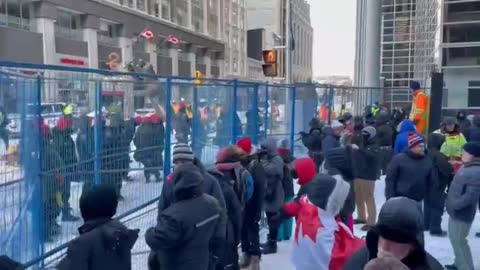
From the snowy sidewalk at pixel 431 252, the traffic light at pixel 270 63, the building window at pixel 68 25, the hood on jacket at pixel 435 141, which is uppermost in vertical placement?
the building window at pixel 68 25

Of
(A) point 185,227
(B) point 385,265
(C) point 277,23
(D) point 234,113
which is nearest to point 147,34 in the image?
(D) point 234,113

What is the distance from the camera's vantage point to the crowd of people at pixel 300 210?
248 centimetres

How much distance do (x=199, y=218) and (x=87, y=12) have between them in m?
33.6

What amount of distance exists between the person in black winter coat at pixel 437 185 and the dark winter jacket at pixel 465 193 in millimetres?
1313

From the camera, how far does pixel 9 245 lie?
12.1 ft

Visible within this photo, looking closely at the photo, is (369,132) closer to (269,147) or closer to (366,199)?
(366,199)

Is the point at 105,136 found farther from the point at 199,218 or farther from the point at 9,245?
the point at 199,218

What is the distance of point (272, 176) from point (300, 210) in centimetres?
200

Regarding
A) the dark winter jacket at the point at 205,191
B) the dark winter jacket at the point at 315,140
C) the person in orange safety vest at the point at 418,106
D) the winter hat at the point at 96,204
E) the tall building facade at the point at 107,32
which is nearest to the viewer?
the winter hat at the point at 96,204

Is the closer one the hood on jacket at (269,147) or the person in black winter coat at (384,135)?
the hood on jacket at (269,147)

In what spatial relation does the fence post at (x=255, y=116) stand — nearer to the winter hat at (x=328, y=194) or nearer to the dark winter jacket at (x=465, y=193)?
the dark winter jacket at (x=465, y=193)

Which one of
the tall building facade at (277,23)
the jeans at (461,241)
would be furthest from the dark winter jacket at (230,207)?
the tall building facade at (277,23)

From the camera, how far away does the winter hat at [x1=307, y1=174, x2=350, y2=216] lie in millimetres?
3465

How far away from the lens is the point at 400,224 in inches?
90.4
